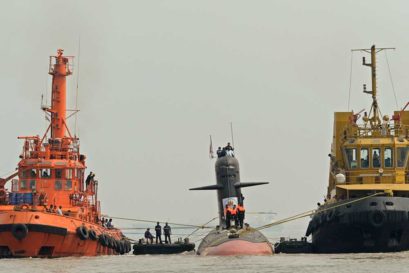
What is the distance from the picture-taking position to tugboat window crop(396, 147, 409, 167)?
6244cm

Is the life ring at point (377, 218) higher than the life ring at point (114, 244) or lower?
higher

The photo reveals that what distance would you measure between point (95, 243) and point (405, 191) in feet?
65.5

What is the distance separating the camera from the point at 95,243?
66.4m

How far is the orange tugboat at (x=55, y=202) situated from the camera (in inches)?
2404

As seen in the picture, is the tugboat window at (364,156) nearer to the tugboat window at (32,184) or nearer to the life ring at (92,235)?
the life ring at (92,235)

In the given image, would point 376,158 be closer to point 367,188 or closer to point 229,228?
point 367,188

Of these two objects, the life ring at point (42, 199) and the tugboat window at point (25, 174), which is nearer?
the life ring at point (42, 199)

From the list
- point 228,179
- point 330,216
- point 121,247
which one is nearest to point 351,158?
point 330,216

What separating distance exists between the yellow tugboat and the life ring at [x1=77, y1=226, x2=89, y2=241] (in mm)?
13788

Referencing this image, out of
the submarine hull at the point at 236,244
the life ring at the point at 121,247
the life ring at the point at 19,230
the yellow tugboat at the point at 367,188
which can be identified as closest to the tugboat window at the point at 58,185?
the life ring at the point at 19,230

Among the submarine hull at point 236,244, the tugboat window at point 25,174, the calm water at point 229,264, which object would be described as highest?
the tugboat window at point 25,174

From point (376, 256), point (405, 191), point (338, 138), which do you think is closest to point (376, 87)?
point (338, 138)

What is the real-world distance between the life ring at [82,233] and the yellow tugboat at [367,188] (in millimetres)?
13788

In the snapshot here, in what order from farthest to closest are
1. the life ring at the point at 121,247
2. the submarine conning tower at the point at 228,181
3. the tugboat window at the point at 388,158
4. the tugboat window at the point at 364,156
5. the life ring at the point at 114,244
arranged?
1. the life ring at the point at 121,247
2. the life ring at the point at 114,244
3. the submarine conning tower at the point at 228,181
4. the tugboat window at the point at 364,156
5. the tugboat window at the point at 388,158
